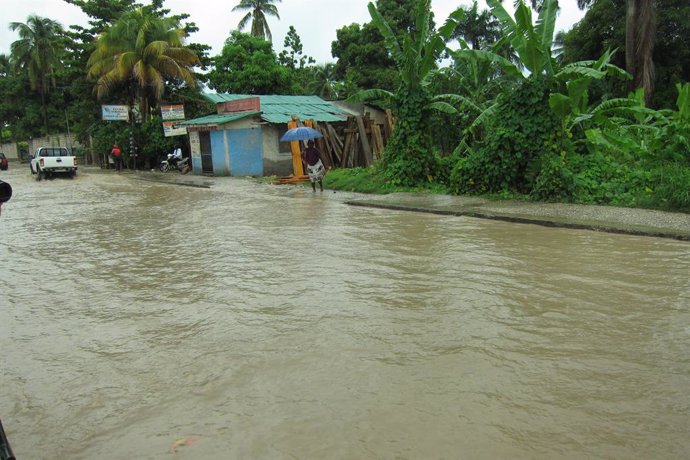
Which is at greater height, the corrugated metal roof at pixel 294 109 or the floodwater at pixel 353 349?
the corrugated metal roof at pixel 294 109

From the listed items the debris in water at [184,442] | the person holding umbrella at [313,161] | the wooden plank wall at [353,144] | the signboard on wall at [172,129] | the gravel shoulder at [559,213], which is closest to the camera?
the debris in water at [184,442]

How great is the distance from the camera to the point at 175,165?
104 ft

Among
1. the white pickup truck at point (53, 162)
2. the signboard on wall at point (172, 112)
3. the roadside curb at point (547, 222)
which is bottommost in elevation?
the roadside curb at point (547, 222)

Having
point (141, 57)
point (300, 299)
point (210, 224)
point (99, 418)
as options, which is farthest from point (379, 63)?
point (99, 418)

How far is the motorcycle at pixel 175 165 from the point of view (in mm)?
29500

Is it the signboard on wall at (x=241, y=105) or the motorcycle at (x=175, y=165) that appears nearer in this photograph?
the signboard on wall at (x=241, y=105)

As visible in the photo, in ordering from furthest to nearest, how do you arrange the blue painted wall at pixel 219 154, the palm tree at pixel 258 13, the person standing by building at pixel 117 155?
1. the palm tree at pixel 258 13
2. the person standing by building at pixel 117 155
3. the blue painted wall at pixel 219 154

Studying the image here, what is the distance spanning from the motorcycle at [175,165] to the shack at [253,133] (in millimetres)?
2997

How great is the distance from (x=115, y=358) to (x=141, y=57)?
2921cm

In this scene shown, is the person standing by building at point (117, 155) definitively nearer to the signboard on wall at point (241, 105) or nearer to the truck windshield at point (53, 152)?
the truck windshield at point (53, 152)

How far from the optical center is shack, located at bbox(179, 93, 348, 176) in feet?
80.5

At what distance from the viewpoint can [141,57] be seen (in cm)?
3075

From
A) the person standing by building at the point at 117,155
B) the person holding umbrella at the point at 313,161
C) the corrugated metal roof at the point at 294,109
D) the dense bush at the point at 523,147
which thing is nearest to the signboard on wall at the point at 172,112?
the corrugated metal roof at the point at 294,109

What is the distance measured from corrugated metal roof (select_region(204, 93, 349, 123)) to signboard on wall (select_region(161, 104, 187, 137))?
90.0 inches
